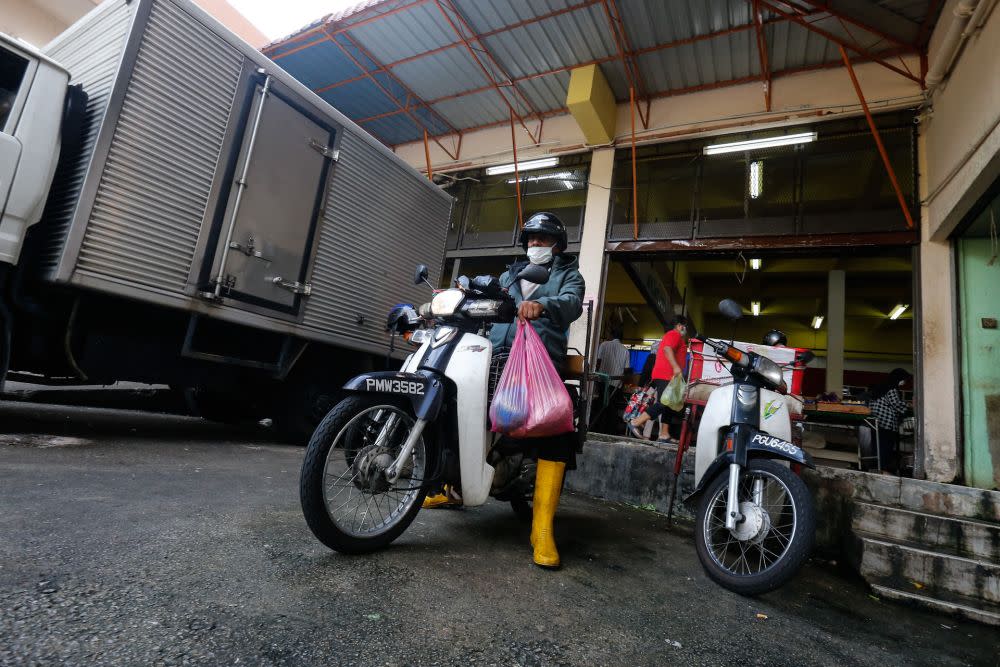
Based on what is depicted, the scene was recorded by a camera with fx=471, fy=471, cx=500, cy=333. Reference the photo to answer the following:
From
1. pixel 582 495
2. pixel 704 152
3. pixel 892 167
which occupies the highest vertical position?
pixel 704 152

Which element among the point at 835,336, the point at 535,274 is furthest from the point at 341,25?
the point at 835,336

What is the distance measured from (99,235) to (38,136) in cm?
72

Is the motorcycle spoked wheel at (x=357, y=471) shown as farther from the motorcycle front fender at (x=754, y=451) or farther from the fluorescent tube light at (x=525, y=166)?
the fluorescent tube light at (x=525, y=166)

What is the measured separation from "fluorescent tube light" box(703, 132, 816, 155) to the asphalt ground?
6379 millimetres

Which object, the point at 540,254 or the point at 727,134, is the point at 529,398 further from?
the point at 727,134

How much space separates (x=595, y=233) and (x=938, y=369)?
4951 millimetres

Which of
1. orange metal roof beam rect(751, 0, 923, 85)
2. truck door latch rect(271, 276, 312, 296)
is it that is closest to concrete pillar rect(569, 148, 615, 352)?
orange metal roof beam rect(751, 0, 923, 85)

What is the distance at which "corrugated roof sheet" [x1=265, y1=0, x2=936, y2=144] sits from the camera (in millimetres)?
6500

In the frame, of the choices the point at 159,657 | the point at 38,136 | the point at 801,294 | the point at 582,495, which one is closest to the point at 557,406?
the point at 159,657

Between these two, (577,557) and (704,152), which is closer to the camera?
(577,557)

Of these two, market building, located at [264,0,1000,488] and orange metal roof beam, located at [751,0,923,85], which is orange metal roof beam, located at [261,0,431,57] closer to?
market building, located at [264,0,1000,488]

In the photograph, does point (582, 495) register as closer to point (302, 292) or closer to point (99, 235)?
point (302, 292)

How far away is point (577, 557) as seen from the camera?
2.51m

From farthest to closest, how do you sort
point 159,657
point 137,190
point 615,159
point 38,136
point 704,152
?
point 615,159
point 704,152
point 137,190
point 38,136
point 159,657
